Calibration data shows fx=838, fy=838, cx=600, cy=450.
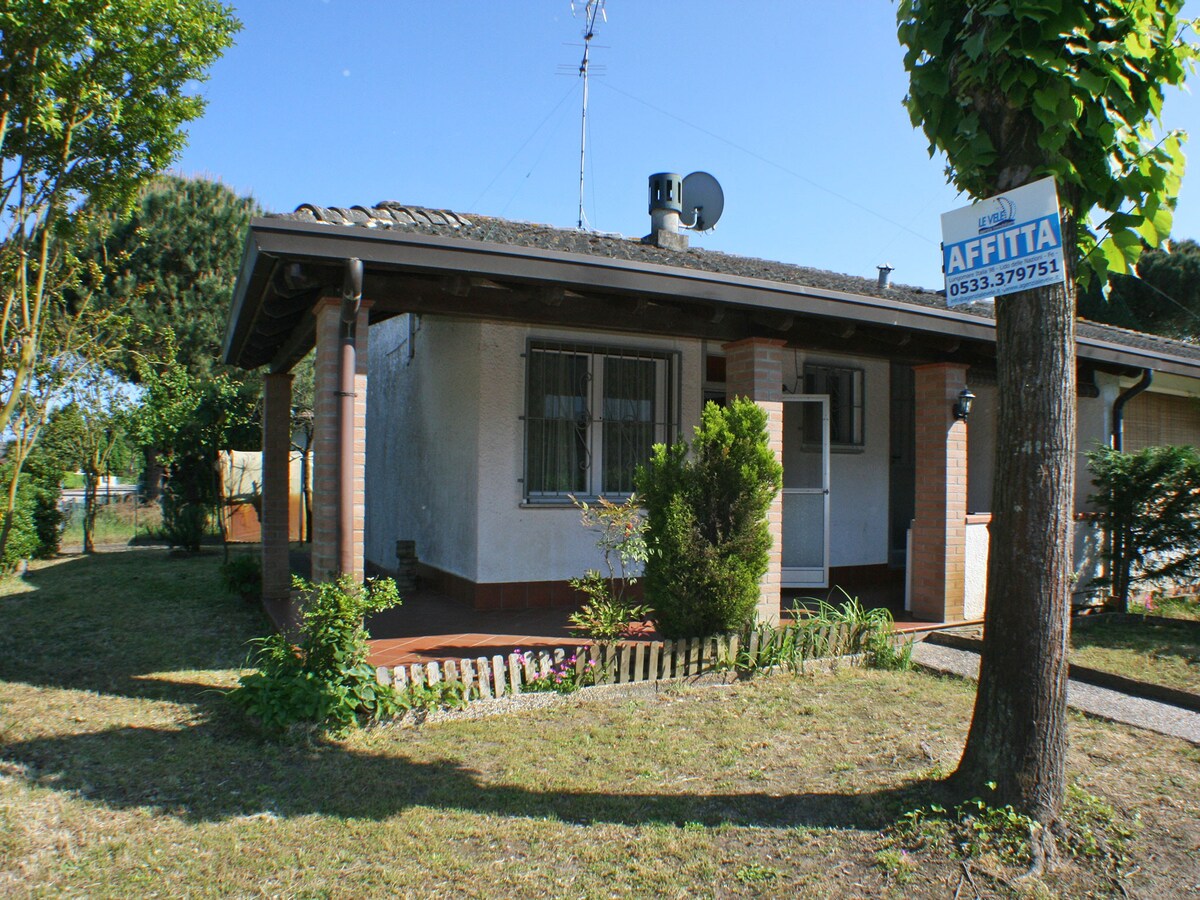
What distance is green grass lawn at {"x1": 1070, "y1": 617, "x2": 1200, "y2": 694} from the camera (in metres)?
6.22

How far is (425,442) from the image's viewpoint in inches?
362

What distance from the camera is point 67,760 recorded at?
437 cm

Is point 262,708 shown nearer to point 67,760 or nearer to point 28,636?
point 67,760

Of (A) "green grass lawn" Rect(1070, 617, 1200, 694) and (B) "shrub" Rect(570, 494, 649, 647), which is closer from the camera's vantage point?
(B) "shrub" Rect(570, 494, 649, 647)

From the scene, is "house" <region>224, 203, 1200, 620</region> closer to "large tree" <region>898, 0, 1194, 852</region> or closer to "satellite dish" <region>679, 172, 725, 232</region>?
"satellite dish" <region>679, 172, 725, 232</region>

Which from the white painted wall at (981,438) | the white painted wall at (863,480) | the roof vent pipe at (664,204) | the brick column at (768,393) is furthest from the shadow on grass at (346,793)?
the white painted wall at (981,438)

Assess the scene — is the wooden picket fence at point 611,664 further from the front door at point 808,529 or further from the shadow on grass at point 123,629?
the front door at point 808,529


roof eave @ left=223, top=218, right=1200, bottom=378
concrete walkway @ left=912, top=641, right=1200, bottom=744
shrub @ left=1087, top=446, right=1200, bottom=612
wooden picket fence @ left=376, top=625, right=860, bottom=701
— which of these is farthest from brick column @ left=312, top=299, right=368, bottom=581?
shrub @ left=1087, top=446, right=1200, bottom=612

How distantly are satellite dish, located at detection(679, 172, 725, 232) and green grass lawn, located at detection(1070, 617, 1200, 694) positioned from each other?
5.90 metres

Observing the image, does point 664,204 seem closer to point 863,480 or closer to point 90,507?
point 863,480

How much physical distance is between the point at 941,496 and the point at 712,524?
9.57ft

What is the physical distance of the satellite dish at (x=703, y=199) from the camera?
33.1ft

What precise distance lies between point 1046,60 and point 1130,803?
3329 mm

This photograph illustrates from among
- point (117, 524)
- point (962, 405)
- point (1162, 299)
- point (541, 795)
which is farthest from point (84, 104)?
point (1162, 299)
